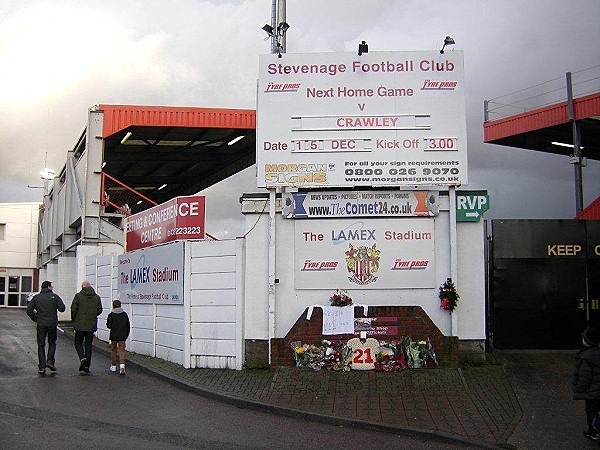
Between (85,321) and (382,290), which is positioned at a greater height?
(382,290)

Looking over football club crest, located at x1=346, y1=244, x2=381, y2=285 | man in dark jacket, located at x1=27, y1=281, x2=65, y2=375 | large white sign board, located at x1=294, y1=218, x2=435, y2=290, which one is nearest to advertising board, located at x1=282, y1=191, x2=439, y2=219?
large white sign board, located at x1=294, y1=218, x2=435, y2=290

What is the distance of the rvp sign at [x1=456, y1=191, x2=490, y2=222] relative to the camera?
531 inches

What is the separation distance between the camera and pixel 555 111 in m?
24.6

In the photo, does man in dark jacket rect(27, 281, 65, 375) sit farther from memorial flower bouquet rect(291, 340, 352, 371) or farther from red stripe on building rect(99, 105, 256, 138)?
red stripe on building rect(99, 105, 256, 138)

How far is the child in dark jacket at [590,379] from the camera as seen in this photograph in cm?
834

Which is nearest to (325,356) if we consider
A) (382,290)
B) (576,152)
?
(382,290)

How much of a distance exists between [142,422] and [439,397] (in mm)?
4574

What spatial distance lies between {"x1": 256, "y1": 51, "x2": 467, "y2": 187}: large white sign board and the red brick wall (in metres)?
2.39

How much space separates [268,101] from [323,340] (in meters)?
4.63

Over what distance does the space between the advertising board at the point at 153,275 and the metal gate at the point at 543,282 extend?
21.4ft

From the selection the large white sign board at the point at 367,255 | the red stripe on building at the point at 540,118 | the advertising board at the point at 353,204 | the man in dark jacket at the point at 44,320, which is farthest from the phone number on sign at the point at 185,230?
the red stripe on building at the point at 540,118

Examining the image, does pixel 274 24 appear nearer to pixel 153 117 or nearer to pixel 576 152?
pixel 153 117

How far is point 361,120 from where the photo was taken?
13602 millimetres

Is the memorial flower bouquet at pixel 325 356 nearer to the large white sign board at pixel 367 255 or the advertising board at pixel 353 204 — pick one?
the large white sign board at pixel 367 255
